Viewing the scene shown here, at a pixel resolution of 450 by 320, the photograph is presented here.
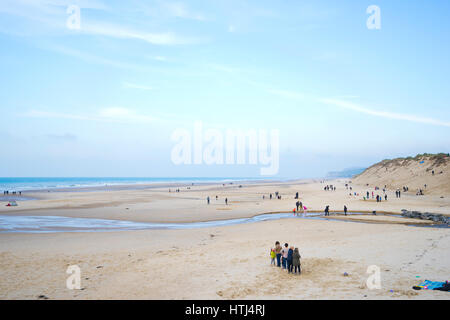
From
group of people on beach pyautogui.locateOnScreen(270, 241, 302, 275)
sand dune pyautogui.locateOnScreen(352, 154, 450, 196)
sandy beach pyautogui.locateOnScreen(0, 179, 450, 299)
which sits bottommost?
sandy beach pyautogui.locateOnScreen(0, 179, 450, 299)

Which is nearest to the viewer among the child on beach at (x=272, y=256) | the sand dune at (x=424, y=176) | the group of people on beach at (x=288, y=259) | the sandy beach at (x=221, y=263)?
the sandy beach at (x=221, y=263)

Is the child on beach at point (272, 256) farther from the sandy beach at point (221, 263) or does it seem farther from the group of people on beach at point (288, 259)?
the sandy beach at point (221, 263)

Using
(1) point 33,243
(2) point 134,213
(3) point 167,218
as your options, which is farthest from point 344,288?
(2) point 134,213

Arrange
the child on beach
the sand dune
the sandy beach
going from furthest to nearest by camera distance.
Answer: the sand dune → the child on beach → the sandy beach

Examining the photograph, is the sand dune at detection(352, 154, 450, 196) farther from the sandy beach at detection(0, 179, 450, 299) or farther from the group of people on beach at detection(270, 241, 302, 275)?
the group of people on beach at detection(270, 241, 302, 275)

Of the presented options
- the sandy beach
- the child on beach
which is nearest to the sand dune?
the sandy beach

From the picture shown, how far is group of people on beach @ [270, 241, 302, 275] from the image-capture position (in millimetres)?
14070

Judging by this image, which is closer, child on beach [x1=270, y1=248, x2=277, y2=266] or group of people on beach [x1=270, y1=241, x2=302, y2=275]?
group of people on beach [x1=270, y1=241, x2=302, y2=275]

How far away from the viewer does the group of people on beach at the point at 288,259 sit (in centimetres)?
1407

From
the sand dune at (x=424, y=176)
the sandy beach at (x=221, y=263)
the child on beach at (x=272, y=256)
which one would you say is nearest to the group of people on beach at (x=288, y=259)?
the child on beach at (x=272, y=256)

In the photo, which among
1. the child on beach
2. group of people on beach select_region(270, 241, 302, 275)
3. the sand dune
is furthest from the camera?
the sand dune

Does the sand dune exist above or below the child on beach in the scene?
above

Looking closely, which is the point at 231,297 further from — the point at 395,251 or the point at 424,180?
the point at 424,180

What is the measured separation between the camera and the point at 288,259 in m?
14.4
